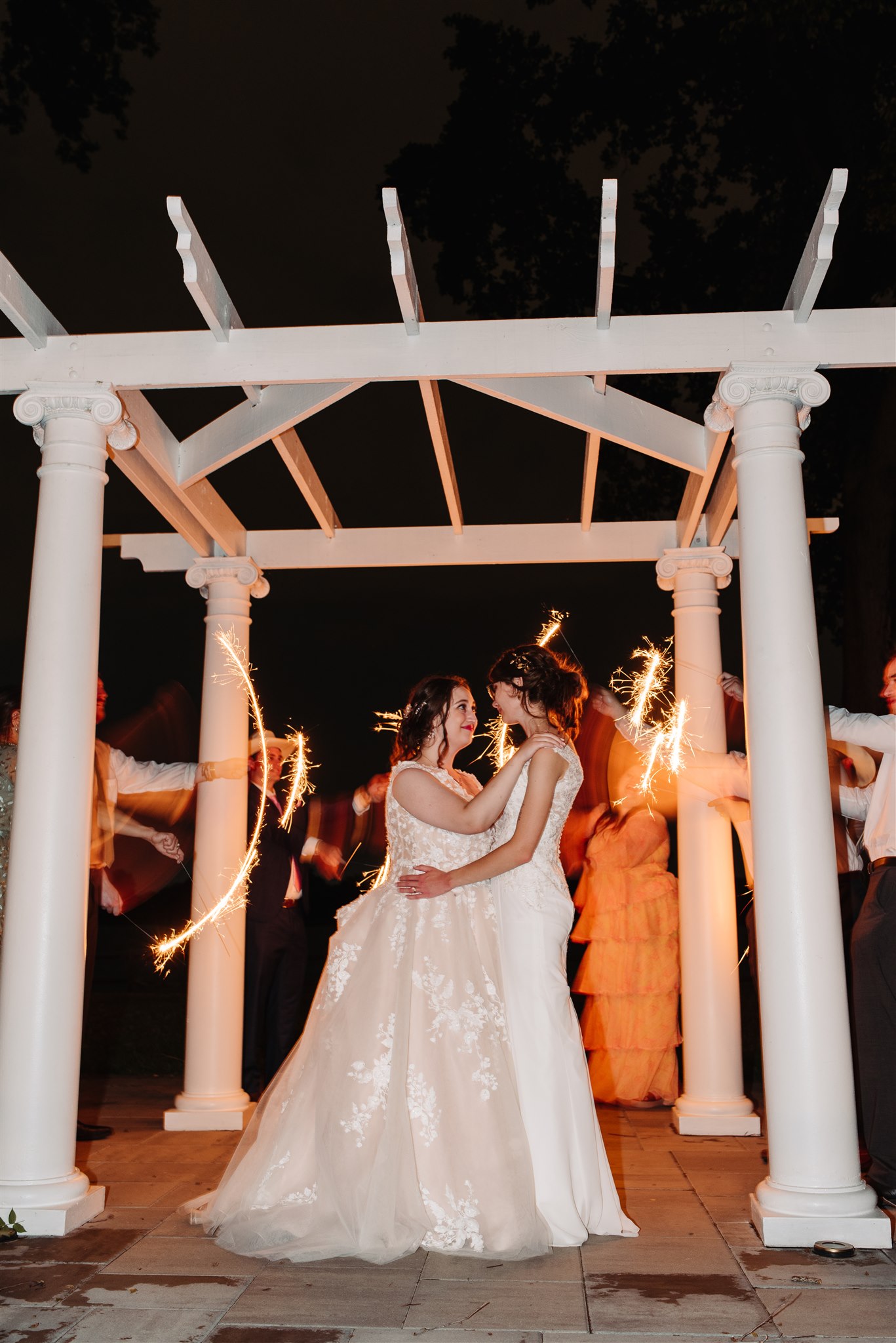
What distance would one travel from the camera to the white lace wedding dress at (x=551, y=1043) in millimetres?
4148

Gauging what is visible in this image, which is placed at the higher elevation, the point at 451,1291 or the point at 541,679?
the point at 541,679

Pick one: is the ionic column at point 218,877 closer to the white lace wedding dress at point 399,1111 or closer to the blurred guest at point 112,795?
the blurred guest at point 112,795

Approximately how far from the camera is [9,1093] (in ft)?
14.3

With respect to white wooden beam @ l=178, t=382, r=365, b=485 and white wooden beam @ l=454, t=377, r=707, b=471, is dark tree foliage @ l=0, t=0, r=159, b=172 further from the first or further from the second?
white wooden beam @ l=454, t=377, r=707, b=471

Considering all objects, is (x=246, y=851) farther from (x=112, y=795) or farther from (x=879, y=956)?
(x=879, y=956)

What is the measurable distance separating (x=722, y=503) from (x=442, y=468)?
5.17 feet

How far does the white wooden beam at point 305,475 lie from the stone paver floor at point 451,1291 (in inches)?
141

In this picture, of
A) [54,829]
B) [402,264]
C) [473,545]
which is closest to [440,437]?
[402,264]

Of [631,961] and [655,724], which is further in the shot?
[631,961]

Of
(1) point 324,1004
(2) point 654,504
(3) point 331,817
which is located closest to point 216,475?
(2) point 654,504

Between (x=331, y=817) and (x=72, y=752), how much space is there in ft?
11.3

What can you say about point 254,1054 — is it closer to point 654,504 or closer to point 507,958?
point 507,958

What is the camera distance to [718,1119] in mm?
6488

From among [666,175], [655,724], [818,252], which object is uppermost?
[666,175]
